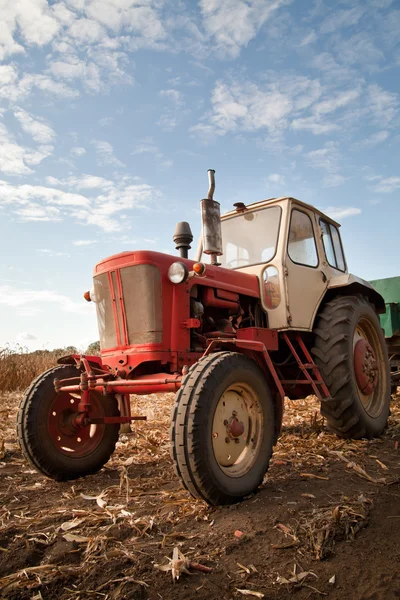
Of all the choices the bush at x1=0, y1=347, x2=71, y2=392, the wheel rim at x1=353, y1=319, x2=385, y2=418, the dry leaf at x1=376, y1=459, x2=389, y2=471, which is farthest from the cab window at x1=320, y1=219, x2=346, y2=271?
the bush at x1=0, y1=347, x2=71, y2=392

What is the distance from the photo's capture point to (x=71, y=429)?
4336mm

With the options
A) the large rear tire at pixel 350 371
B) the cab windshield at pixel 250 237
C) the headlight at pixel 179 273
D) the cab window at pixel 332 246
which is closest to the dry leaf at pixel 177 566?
the headlight at pixel 179 273

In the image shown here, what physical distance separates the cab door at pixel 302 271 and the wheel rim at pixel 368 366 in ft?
2.27

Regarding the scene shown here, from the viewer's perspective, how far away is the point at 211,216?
426 centimetres

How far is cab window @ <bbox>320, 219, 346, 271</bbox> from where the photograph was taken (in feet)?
19.8

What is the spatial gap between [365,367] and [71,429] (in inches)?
130

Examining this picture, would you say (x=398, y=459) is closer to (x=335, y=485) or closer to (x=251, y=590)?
(x=335, y=485)

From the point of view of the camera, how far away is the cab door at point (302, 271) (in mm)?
5070

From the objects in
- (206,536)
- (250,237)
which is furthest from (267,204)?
(206,536)

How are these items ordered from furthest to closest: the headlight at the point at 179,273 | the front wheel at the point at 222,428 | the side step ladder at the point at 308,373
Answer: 1. the side step ladder at the point at 308,373
2. the headlight at the point at 179,273
3. the front wheel at the point at 222,428

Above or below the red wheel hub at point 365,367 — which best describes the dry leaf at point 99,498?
below

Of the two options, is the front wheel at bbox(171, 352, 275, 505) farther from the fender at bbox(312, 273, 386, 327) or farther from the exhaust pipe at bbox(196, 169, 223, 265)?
the fender at bbox(312, 273, 386, 327)

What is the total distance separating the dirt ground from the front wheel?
0.17 meters

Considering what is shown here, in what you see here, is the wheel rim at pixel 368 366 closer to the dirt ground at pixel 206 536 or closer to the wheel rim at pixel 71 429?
the dirt ground at pixel 206 536
